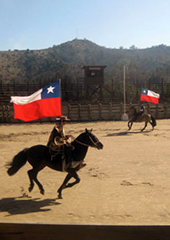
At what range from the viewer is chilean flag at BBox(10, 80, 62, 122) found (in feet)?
23.8

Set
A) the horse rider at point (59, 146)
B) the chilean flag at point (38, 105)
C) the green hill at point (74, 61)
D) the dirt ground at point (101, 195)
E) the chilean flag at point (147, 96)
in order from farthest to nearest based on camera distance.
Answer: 1. the green hill at point (74, 61)
2. the chilean flag at point (147, 96)
3. the chilean flag at point (38, 105)
4. the horse rider at point (59, 146)
5. the dirt ground at point (101, 195)

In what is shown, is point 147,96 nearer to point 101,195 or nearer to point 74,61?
point 101,195

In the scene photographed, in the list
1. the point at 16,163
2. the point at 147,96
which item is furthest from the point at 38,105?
the point at 147,96

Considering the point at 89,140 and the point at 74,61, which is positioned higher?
the point at 74,61

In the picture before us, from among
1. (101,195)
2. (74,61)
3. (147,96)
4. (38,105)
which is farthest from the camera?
(74,61)

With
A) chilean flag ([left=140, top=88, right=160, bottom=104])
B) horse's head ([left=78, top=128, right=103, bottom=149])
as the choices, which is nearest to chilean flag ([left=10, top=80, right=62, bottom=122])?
horse's head ([left=78, top=128, right=103, bottom=149])

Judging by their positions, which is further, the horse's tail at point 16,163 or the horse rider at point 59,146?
the horse's tail at point 16,163

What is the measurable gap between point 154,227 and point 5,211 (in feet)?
11.7

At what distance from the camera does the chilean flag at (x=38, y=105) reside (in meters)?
7.24

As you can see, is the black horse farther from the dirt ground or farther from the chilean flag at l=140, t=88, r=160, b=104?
the chilean flag at l=140, t=88, r=160, b=104

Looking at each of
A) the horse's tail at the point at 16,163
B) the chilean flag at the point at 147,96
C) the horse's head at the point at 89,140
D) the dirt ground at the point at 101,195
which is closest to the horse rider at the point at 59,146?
the horse's head at the point at 89,140

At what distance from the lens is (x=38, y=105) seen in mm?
7465

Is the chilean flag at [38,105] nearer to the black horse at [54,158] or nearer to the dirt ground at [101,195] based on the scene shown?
the black horse at [54,158]

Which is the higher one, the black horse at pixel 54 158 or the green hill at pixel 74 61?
the green hill at pixel 74 61
